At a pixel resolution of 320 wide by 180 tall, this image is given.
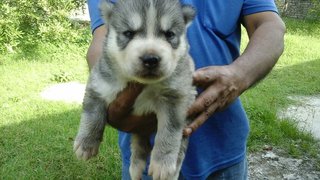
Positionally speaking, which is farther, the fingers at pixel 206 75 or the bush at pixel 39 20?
the bush at pixel 39 20

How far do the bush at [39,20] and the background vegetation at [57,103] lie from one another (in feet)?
0.07

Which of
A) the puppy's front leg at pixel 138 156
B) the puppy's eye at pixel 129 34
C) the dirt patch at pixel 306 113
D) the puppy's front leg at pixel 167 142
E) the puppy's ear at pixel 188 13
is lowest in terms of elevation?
the dirt patch at pixel 306 113

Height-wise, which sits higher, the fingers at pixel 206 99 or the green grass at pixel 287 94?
the fingers at pixel 206 99

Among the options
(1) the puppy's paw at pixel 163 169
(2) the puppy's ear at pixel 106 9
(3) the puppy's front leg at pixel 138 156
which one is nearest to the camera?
(1) the puppy's paw at pixel 163 169

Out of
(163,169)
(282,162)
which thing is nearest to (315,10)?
(282,162)

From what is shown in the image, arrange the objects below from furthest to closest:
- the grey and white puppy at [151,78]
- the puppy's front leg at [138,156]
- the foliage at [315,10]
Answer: the foliage at [315,10]
the puppy's front leg at [138,156]
the grey and white puppy at [151,78]

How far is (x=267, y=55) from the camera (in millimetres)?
2602

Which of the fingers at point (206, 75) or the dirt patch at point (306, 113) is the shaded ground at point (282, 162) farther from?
the fingers at point (206, 75)

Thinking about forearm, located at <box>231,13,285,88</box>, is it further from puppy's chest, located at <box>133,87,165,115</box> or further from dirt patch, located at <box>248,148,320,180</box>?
dirt patch, located at <box>248,148,320,180</box>

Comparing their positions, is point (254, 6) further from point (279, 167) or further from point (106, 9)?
point (279, 167)

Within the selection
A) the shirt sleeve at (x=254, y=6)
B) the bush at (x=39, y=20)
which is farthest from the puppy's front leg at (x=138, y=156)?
the bush at (x=39, y=20)

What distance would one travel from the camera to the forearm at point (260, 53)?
2.49 meters

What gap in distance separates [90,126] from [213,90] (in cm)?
70

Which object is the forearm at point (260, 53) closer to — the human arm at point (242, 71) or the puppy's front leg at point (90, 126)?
the human arm at point (242, 71)
